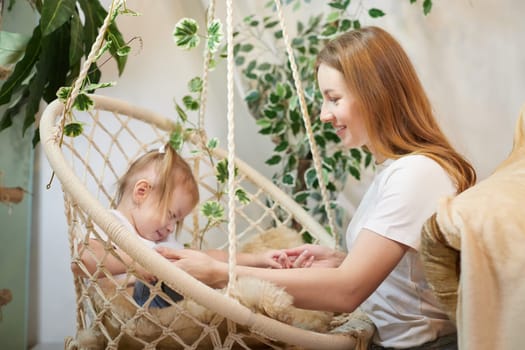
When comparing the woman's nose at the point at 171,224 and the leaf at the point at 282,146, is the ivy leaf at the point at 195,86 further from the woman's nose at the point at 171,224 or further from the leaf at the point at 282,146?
the leaf at the point at 282,146

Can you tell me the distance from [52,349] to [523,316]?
1760 mm

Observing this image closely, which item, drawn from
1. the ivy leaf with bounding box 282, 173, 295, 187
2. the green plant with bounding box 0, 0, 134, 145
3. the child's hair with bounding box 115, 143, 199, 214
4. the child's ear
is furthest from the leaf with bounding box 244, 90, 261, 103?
the child's ear

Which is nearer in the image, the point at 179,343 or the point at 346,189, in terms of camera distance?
the point at 179,343

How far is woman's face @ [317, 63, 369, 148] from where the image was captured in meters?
1.35

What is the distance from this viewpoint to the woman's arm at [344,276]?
45.4 inches

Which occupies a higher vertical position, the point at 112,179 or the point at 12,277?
the point at 112,179

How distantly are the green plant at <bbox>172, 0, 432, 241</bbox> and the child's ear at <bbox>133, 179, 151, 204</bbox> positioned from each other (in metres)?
0.59

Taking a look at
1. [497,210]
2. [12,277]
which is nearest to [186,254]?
[497,210]

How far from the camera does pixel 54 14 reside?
5.08 feet

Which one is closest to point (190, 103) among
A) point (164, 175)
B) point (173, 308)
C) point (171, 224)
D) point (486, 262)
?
point (164, 175)

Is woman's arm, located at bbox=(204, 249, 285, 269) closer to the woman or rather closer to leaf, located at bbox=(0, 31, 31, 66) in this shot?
the woman

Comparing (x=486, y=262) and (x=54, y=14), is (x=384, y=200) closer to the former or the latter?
(x=486, y=262)

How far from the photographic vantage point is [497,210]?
0.94 metres

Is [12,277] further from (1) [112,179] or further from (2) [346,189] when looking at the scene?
(2) [346,189]
